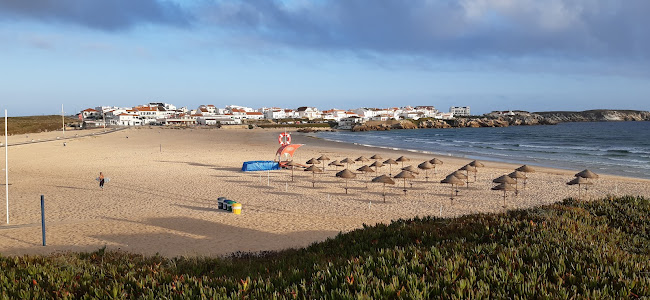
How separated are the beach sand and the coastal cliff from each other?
243ft

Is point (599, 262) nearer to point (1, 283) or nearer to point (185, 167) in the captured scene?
point (1, 283)

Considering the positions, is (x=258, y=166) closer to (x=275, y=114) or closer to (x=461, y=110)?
(x=275, y=114)

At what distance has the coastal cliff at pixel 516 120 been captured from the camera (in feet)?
343

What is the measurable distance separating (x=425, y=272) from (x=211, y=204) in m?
12.4

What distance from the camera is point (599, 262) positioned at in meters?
4.57

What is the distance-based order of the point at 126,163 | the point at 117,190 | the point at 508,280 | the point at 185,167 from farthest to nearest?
1. the point at 126,163
2. the point at 185,167
3. the point at 117,190
4. the point at 508,280

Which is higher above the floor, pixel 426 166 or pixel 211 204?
pixel 426 166

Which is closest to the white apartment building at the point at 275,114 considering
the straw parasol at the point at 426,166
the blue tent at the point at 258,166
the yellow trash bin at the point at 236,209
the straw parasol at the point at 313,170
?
the blue tent at the point at 258,166

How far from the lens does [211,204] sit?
1575 cm

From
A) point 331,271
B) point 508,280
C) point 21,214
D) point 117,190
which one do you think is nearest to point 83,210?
point 21,214

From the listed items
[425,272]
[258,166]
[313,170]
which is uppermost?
[425,272]

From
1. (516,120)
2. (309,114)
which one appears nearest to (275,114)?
(309,114)

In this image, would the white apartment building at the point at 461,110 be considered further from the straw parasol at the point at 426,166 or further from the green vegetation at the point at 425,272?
the green vegetation at the point at 425,272

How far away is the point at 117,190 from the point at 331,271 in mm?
16639
